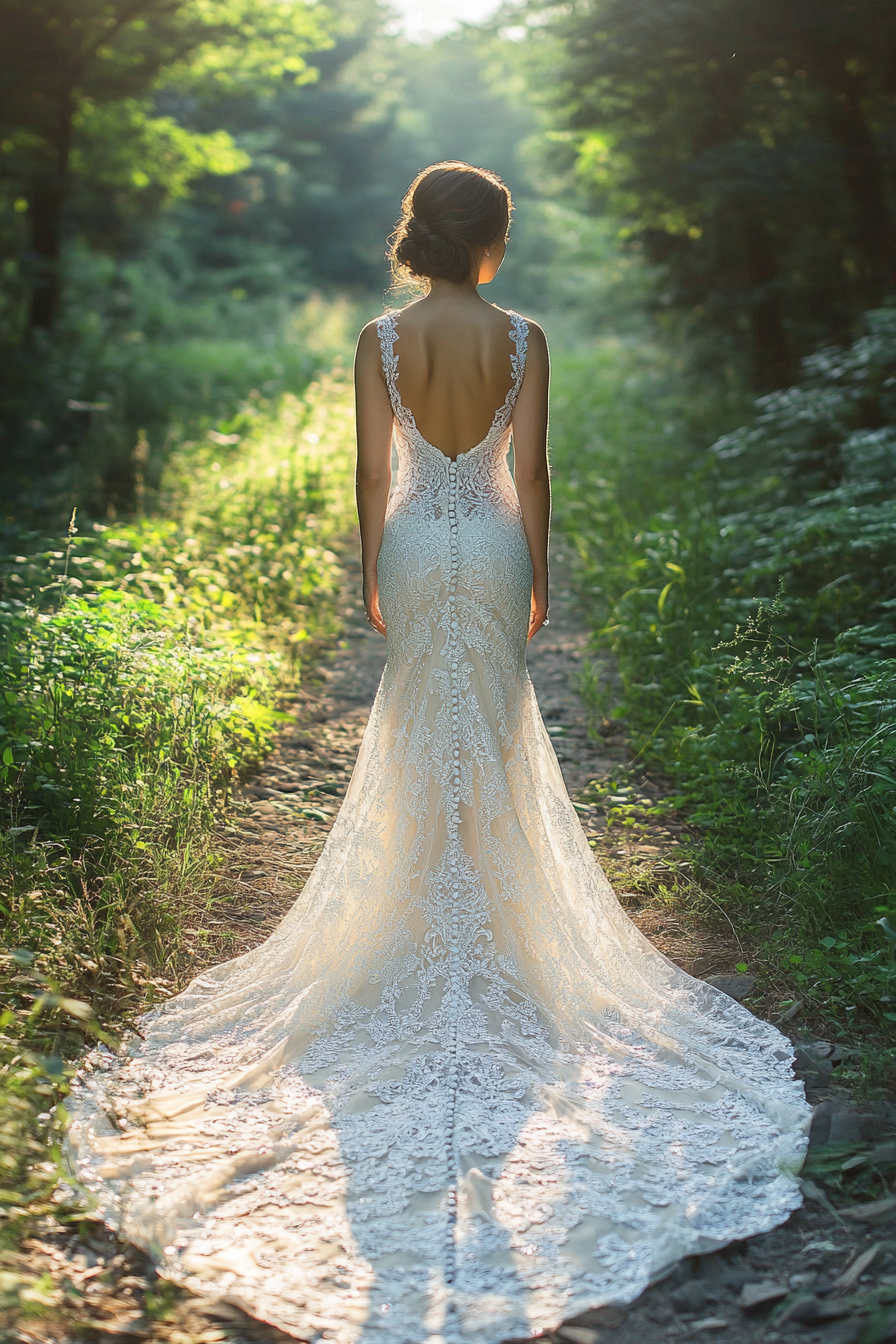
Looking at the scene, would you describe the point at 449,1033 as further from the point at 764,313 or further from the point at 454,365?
the point at 764,313

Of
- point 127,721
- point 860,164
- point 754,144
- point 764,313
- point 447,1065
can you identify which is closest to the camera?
point 447,1065

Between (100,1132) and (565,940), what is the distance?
1343 millimetres

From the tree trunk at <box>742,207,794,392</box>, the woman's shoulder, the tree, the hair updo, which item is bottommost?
the woman's shoulder

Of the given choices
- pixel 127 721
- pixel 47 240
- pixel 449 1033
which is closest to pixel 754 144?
pixel 127 721

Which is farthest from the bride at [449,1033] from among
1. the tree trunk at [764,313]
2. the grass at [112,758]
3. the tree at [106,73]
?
the tree at [106,73]

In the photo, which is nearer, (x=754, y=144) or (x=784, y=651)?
(x=784, y=651)

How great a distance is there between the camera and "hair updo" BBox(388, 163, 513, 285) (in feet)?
9.38

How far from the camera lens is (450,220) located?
9.45ft

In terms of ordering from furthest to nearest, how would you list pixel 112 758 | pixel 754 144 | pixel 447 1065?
pixel 754 144 < pixel 112 758 < pixel 447 1065

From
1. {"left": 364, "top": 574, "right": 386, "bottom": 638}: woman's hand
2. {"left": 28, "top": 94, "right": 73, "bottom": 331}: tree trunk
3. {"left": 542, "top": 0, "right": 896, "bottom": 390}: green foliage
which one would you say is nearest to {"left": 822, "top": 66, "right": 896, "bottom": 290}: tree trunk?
{"left": 542, "top": 0, "right": 896, "bottom": 390}: green foliage

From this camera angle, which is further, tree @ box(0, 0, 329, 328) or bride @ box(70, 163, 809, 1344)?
tree @ box(0, 0, 329, 328)

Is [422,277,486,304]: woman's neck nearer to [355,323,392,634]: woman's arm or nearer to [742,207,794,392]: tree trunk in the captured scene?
[355,323,392,634]: woman's arm

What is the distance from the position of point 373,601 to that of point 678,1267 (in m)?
2.01

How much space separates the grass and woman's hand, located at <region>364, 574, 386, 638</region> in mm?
1122
